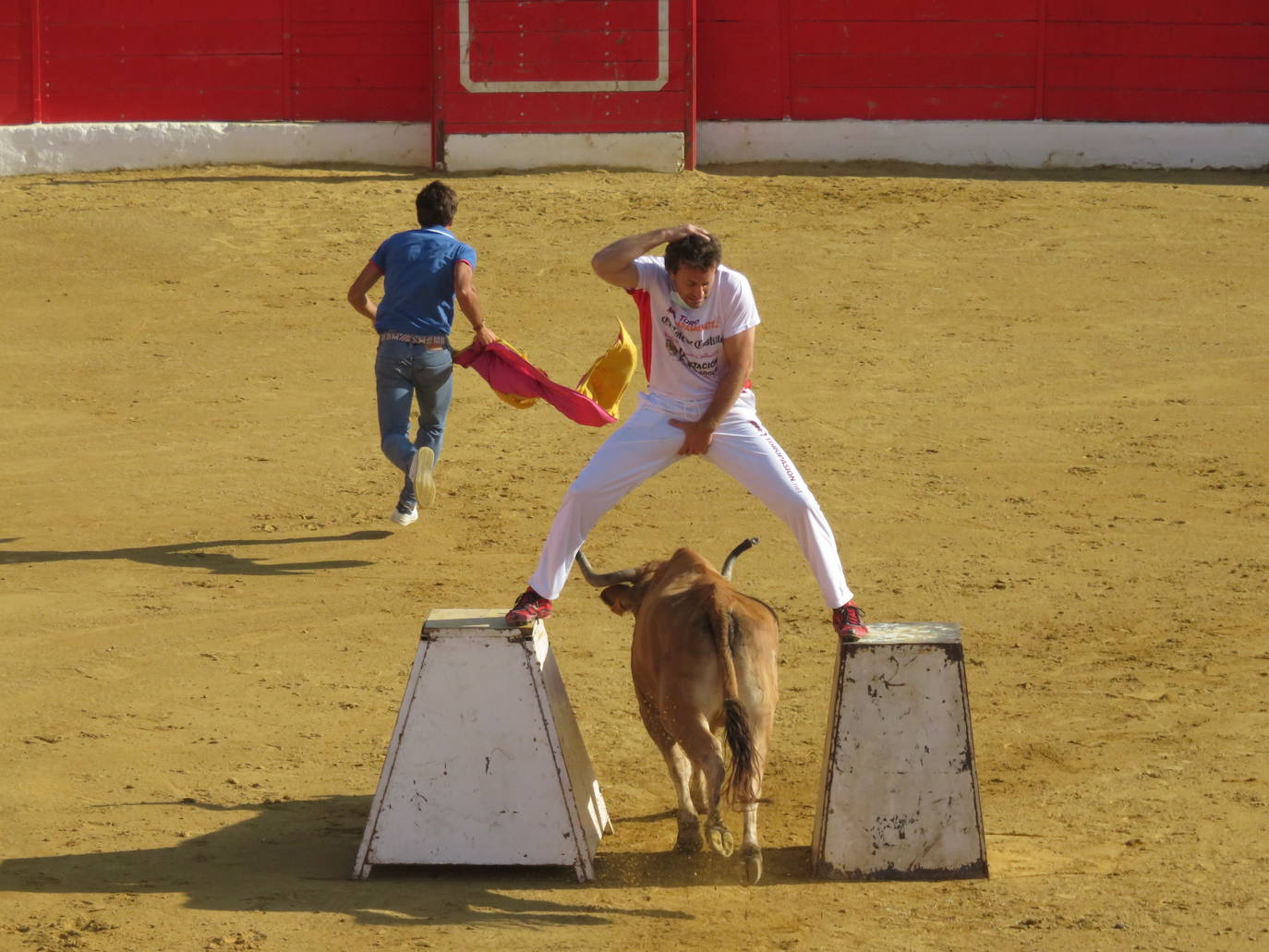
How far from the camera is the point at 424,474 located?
8984 mm

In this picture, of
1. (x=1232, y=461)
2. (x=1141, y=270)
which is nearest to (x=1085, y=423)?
(x=1232, y=461)

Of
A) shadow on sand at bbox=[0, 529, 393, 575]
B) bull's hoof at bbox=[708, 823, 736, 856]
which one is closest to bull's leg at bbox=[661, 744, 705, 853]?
bull's hoof at bbox=[708, 823, 736, 856]

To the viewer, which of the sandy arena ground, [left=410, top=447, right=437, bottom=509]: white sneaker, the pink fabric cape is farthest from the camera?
[left=410, top=447, right=437, bottom=509]: white sneaker

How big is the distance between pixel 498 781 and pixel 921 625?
147 cm

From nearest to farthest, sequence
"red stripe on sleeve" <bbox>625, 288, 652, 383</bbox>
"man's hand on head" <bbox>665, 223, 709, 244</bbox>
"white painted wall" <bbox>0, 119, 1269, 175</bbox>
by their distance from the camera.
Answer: "man's hand on head" <bbox>665, 223, 709, 244</bbox>
"red stripe on sleeve" <bbox>625, 288, 652, 383</bbox>
"white painted wall" <bbox>0, 119, 1269, 175</bbox>

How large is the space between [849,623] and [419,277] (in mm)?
4009

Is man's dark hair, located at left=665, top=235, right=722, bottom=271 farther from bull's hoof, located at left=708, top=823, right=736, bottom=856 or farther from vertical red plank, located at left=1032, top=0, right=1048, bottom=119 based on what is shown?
vertical red plank, located at left=1032, top=0, right=1048, bottom=119

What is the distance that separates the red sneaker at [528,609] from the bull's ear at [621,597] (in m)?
0.50

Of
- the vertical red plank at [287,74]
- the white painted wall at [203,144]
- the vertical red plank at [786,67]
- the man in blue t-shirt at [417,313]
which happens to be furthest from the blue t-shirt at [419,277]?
the vertical red plank at [786,67]

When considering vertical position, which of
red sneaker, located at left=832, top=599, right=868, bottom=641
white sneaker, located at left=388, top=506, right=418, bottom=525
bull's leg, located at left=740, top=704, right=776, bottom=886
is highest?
red sneaker, located at left=832, top=599, right=868, bottom=641

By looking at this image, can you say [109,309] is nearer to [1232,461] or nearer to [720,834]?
[1232,461]

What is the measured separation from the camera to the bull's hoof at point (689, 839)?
576 centimetres

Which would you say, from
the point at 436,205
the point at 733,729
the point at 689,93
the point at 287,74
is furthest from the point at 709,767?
the point at 287,74

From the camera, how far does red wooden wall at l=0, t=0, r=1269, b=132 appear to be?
1630cm
